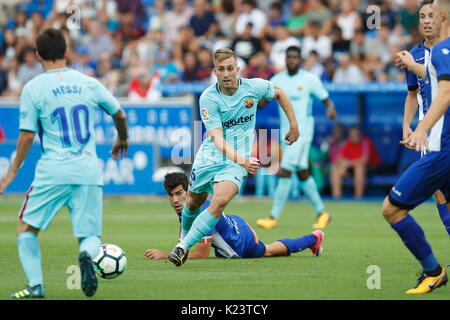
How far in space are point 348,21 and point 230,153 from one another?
13753 millimetres

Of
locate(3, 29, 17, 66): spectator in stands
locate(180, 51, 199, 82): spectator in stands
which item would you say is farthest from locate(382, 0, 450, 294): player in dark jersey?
locate(3, 29, 17, 66): spectator in stands

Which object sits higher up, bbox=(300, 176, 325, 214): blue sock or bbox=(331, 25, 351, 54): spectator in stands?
bbox=(331, 25, 351, 54): spectator in stands

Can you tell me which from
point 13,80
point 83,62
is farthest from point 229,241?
point 13,80

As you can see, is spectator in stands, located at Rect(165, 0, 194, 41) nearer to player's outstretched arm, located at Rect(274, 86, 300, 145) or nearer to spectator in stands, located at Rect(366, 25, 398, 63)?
spectator in stands, located at Rect(366, 25, 398, 63)

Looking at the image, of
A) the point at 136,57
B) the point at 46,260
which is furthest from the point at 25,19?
the point at 46,260

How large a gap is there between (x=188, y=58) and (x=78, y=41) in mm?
4505

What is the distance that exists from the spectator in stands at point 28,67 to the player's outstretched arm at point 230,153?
49.4 feet

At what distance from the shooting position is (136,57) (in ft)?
76.2

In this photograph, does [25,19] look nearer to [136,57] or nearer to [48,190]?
[136,57]

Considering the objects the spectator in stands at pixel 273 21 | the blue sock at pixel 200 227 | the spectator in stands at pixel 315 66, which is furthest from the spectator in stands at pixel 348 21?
the blue sock at pixel 200 227

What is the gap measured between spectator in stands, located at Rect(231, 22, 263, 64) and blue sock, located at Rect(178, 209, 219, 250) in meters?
13.1

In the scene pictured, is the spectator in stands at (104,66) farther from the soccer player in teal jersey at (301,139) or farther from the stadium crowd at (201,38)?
the soccer player in teal jersey at (301,139)

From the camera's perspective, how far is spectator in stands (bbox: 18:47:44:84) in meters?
23.5

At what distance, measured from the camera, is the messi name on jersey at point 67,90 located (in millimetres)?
7154
